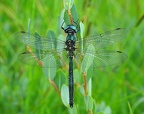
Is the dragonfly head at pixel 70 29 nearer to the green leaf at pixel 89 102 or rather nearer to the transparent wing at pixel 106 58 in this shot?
the transparent wing at pixel 106 58

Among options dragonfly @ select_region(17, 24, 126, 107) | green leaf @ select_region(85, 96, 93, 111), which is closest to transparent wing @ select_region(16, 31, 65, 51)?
dragonfly @ select_region(17, 24, 126, 107)

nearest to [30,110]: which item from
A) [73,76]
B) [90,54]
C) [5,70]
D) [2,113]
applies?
[2,113]

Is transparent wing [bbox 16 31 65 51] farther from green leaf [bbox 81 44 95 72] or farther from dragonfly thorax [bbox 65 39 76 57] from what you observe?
green leaf [bbox 81 44 95 72]

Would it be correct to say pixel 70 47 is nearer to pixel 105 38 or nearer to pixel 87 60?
pixel 105 38

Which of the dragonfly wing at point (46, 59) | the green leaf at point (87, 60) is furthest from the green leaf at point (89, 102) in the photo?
the dragonfly wing at point (46, 59)

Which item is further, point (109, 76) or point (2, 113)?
point (109, 76)

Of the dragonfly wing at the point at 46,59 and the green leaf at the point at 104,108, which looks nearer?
the dragonfly wing at the point at 46,59

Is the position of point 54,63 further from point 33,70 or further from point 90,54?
point 33,70
